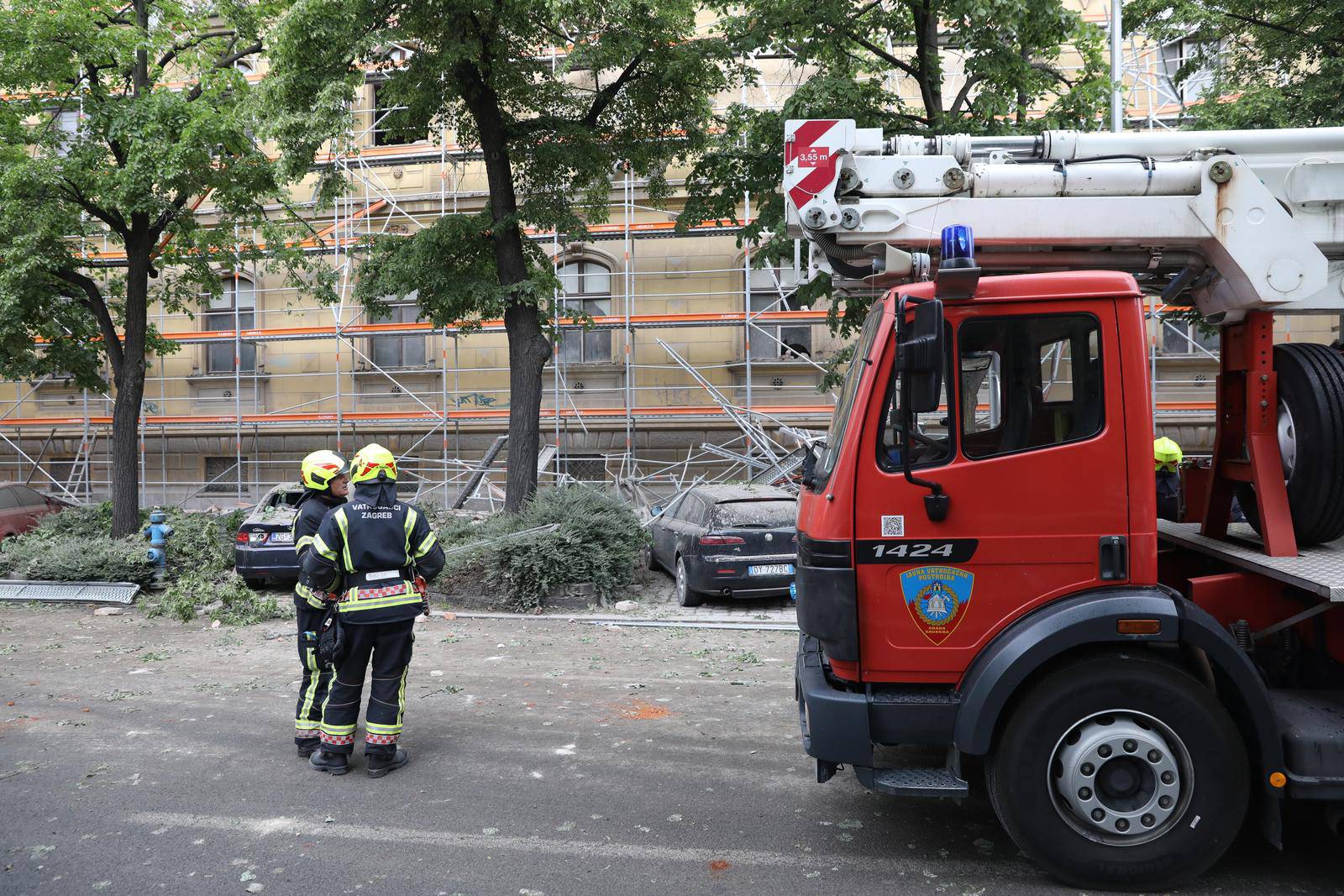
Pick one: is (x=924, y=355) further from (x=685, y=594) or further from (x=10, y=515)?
(x=10, y=515)

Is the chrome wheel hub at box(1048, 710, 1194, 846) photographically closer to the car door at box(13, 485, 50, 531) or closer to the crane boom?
the crane boom

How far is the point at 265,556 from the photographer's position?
455 inches

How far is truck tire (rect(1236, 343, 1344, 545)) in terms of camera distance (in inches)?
158

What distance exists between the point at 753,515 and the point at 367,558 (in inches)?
223

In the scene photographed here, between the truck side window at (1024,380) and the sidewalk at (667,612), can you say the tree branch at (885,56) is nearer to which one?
the sidewalk at (667,612)

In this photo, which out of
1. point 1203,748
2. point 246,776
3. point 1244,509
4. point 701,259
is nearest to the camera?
point 1203,748

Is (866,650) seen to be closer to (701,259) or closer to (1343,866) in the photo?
(1343,866)

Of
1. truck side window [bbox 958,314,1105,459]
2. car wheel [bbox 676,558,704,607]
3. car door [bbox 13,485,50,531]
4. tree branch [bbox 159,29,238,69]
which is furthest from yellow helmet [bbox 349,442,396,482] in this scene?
car door [bbox 13,485,50,531]

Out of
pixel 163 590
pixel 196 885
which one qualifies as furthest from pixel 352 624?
pixel 163 590

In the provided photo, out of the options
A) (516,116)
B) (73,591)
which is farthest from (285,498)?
(516,116)

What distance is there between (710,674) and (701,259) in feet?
36.3

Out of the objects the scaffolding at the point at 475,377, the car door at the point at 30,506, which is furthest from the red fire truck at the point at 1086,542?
the car door at the point at 30,506

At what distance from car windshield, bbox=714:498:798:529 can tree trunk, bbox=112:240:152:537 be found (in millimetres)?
8800

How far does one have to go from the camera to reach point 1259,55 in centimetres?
1197
